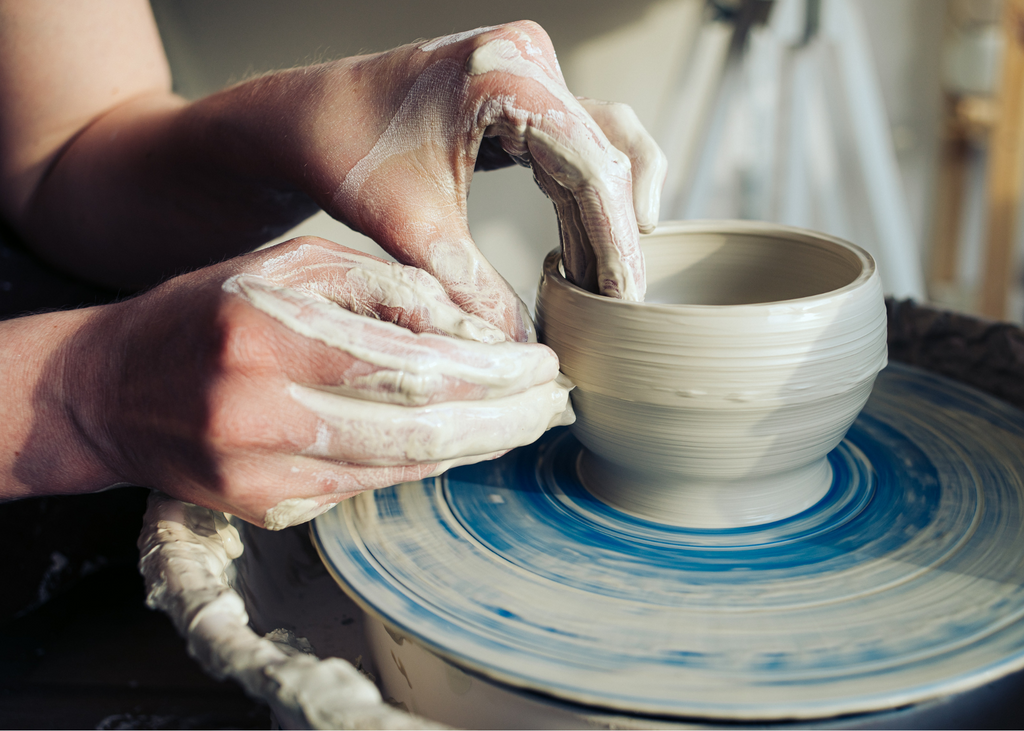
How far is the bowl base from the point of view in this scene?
35.5 inches

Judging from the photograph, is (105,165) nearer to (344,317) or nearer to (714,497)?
(344,317)

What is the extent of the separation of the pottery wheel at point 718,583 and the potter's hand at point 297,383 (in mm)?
136

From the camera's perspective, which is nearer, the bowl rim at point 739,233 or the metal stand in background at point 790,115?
the bowl rim at point 739,233

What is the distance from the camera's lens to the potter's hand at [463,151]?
87cm

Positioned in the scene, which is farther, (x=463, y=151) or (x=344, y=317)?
(x=463, y=151)

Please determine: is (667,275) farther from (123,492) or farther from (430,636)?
(123,492)

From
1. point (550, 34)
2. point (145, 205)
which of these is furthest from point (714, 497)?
point (550, 34)

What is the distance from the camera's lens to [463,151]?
92 centimetres

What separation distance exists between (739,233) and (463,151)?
0.48m

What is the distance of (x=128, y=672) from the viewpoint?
1064mm

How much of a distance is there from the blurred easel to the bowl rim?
2403 mm

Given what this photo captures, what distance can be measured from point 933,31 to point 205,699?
3.87 m

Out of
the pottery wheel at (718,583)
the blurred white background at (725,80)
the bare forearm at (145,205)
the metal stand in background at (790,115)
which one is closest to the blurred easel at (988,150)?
the blurred white background at (725,80)

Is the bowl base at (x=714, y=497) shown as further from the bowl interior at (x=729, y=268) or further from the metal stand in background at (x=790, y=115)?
the metal stand in background at (x=790, y=115)
